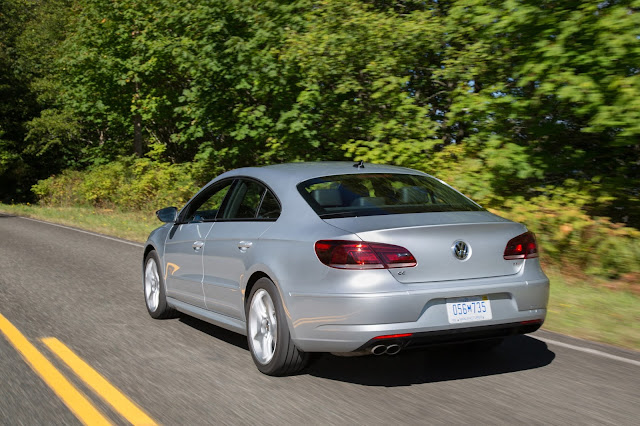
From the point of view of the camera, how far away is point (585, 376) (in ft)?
16.8

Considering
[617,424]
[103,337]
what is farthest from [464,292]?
[103,337]

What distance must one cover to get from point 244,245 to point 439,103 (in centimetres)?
1196

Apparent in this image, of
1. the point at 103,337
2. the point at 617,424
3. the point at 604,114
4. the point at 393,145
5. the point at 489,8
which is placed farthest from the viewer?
the point at 393,145

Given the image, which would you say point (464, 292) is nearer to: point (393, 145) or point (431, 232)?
point (431, 232)

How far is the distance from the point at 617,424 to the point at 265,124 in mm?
14629

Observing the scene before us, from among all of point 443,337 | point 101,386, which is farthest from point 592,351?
point 101,386

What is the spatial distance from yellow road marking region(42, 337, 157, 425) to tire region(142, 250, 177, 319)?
48.2 inches

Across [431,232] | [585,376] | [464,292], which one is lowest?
[585,376]

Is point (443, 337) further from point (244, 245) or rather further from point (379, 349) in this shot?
point (244, 245)

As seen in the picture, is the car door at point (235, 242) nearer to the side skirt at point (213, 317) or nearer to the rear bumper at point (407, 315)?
the side skirt at point (213, 317)

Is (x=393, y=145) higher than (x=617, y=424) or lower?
higher

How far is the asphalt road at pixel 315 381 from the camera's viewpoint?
4.29 meters

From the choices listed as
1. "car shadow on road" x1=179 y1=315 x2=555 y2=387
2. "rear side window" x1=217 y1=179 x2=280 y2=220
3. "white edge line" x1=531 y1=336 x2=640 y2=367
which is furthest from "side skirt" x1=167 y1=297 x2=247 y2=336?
"white edge line" x1=531 y1=336 x2=640 y2=367

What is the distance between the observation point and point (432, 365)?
17.8ft
